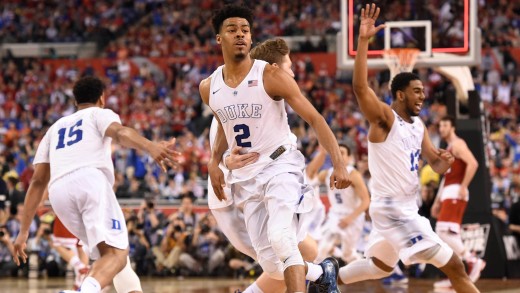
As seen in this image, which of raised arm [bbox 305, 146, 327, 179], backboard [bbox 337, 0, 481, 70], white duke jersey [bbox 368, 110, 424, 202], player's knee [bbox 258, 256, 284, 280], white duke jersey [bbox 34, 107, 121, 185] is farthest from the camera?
backboard [bbox 337, 0, 481, 70]

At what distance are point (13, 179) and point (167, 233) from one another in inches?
135

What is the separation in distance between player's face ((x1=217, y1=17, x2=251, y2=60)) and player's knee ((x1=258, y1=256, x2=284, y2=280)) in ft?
5.21

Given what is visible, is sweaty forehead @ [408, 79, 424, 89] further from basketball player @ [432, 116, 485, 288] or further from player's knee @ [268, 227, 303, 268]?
basketball player @ [432, 116, 485, 288]

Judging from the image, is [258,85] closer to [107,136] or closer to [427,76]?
[107,136]

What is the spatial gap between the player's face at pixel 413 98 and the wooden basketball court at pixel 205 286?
3919 millimetres

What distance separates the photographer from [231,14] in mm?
7543

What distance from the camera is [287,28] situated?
28.7 m

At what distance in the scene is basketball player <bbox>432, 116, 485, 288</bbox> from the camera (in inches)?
515

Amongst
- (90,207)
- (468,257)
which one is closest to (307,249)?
(90,207)

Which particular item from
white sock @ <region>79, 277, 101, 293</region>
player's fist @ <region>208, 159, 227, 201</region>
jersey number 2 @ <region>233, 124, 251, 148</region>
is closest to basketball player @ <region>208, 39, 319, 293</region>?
player's fist @ <region>208, 159, 227, 201</region>

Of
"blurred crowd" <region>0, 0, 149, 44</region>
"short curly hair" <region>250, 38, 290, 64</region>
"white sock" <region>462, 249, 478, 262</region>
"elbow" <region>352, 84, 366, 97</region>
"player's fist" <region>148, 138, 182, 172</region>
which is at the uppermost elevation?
"blurred crowd" <region>0, 0, 149, 44</region>

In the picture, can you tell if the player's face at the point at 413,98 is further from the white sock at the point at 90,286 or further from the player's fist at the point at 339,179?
the white sock at the point at 90,286

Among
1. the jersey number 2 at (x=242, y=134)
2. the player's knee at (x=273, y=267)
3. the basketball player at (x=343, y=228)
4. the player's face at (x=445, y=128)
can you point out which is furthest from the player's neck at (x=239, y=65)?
the basketball player at (x=343, y=228)

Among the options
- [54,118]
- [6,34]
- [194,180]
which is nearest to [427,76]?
[194,180]
